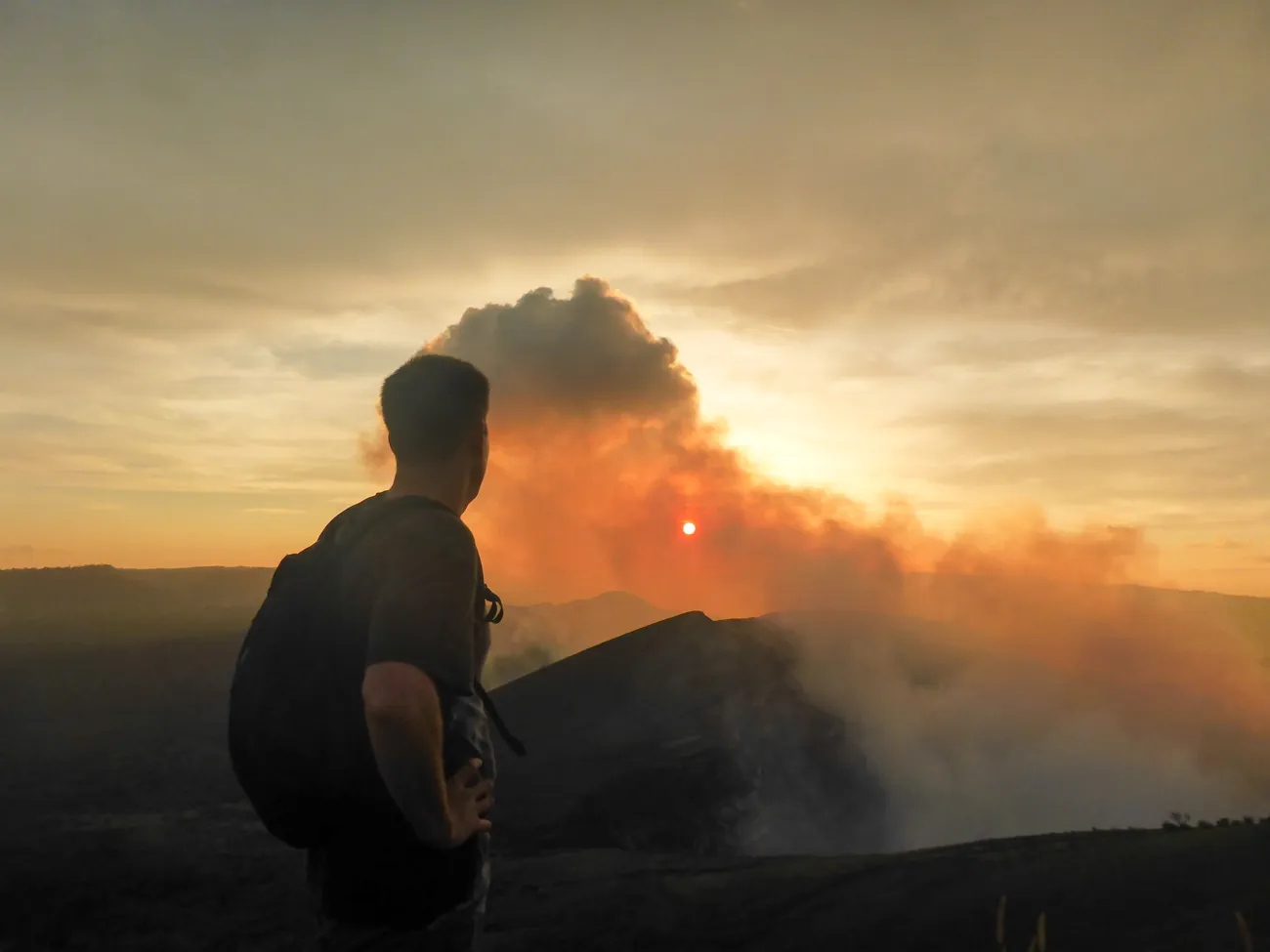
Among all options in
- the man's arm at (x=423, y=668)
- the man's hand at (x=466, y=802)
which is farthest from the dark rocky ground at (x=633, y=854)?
the man's arm at (x=423, y=668)

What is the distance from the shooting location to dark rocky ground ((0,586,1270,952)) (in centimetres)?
912

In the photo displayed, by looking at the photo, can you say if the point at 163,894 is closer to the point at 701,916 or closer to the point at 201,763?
the point at 701,916

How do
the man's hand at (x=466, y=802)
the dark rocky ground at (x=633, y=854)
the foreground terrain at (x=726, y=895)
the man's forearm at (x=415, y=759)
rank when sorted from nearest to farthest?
the man's forearm at (x=415, y=759)
the man's hand at (x=466, y=802)
the foreground terrain at (x=726, y=895)
the dark rocky ground at (x=633, y=854)

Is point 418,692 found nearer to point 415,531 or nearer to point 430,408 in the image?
point 415,531

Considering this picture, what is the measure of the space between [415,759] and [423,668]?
195mm

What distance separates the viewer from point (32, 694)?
1965 inches

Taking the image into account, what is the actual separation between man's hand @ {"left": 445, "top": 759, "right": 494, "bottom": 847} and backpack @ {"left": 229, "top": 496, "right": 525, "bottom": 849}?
249 millimetres

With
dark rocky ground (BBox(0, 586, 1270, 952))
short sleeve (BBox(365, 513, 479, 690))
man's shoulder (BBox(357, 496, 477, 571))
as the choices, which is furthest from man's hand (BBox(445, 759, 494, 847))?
dark rocky ground (BBox(0, 586, 1270, 952))

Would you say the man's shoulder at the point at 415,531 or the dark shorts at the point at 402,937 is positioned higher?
the man's shoulder at the point at 415,531

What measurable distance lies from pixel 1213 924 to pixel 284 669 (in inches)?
299

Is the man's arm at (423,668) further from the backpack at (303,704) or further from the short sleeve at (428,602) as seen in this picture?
the backpack at (303,704)

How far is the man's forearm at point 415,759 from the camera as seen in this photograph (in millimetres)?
2156

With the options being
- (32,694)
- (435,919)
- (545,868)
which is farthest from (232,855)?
(32,694)

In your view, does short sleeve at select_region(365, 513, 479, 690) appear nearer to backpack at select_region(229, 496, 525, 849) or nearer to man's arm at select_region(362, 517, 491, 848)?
man's arm at select_region(362, 517, 491, 848)
